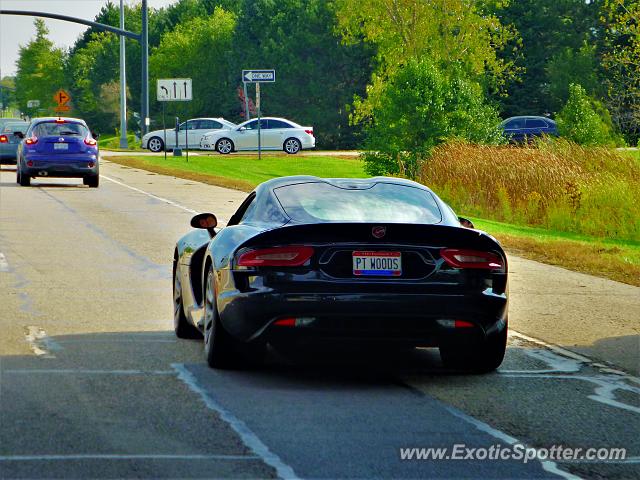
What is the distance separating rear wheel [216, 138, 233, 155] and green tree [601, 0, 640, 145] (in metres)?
14.4

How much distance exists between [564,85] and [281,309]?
72.3 meters

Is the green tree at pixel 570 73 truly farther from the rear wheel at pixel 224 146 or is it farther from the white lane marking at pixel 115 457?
the white lane marking at pixel 115 457

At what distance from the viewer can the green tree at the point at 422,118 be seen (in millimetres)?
34844

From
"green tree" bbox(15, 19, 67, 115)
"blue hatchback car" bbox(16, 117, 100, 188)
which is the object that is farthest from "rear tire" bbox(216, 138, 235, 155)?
"green tree" bbox(15, 19, 67, 115)

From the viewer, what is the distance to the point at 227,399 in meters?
8.07

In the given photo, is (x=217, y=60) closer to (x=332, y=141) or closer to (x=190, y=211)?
(x=332, y=141)

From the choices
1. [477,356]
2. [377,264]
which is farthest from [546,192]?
[377,264]

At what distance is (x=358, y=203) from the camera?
934 cm

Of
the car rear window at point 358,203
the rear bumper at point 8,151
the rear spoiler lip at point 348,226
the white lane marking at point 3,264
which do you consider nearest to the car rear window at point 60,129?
the rear bumper at point 8,151

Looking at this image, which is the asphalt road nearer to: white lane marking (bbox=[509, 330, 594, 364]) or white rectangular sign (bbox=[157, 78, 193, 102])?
white lane marking (bbox=[509, 330, 594, 364])

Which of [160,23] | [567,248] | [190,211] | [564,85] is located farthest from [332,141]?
[567,248]

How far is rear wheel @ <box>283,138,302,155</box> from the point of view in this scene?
55.8 m

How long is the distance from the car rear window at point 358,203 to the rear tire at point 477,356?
0.84 m

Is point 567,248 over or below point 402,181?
below
